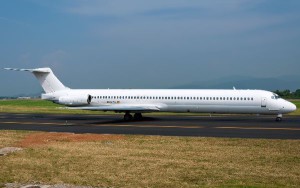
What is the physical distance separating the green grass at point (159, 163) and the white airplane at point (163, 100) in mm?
13588

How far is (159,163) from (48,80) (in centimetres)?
2709

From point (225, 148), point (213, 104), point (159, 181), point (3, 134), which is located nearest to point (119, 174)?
point (159, 181)

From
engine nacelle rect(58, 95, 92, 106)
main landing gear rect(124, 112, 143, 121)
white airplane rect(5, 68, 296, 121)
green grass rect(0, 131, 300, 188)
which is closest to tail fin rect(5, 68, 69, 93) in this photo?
white airplane rect(5, 68, 296, 121)

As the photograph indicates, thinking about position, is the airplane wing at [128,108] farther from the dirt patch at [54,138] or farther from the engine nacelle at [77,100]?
the dirt patch at [54,138]

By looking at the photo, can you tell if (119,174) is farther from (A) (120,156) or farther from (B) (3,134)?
(B) (3,134)

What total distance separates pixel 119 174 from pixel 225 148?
6.27 m

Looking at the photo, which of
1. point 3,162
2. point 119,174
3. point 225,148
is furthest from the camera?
point 225,148

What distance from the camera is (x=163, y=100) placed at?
34.2m

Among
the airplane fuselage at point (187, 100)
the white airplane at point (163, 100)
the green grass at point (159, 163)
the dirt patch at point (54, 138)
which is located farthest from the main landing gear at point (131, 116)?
the green grass at point (159, 163)

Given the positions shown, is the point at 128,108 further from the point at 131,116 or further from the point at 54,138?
the point at 54,138

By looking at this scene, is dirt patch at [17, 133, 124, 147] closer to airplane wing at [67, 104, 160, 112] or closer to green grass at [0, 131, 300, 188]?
green grass at [0, 131, 300, 188]

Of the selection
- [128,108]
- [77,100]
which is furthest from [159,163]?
[77,100]

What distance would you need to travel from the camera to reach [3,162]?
516 inches

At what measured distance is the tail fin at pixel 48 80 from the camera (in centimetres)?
3788
